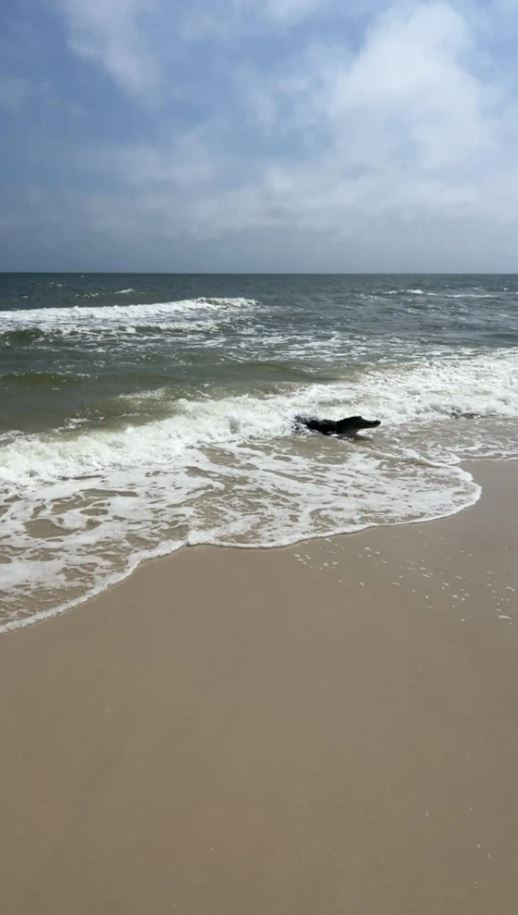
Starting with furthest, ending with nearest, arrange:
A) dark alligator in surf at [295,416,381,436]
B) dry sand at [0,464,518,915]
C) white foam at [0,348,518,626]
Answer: dark alligator in surf at [295,416,381,436] → white foam at [0,348,518,626] → dry sand at [0,464,518,915]

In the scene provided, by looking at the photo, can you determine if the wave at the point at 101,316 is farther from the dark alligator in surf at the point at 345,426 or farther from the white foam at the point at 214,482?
the dark alligator in surf at the point at 345,426

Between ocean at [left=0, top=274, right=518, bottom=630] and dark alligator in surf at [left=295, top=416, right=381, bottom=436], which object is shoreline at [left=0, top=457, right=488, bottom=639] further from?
dark alligator in surf at [left=295, top=416, right=381, bottom=436]

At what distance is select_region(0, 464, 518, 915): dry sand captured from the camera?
2121 millimetres

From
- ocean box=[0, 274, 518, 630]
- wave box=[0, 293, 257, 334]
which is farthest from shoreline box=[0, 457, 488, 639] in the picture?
wave box=[0, 293, 257, 334]

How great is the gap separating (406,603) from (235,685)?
1506 millimetres

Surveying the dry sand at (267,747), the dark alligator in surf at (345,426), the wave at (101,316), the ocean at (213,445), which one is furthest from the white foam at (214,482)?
the wave at (101,316)

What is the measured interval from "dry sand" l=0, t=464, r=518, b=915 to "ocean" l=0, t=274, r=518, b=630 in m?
0.83

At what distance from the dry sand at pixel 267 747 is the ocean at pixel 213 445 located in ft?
2.72

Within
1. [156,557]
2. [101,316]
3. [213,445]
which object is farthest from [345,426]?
[101,316]

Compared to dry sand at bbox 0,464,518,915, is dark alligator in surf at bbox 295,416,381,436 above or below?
above

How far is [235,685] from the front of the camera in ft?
10.4

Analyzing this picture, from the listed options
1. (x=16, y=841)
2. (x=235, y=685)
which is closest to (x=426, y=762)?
(x=235, y=685)

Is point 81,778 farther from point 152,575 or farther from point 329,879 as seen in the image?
point 152,575

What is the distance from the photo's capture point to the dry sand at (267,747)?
2121 millimetres
